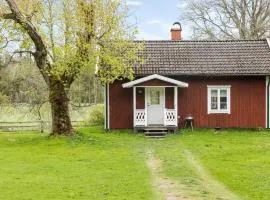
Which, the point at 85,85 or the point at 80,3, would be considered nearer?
the point at 80,3

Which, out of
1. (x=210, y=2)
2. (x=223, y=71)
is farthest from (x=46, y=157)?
(x=210, y=2)

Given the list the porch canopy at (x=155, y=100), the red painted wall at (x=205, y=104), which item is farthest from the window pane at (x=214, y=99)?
the porch canopy at (x=155, y=100)

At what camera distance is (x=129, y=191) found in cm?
1338

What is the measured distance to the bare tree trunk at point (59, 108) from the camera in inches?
1003

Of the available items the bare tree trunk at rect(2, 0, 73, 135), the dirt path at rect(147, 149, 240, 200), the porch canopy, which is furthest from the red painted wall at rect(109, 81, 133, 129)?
the dirt path at rect(147, 149, 240, 200)

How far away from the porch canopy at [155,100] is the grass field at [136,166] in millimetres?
1345

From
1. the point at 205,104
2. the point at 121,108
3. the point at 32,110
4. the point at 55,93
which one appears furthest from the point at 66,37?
the point at 32,110

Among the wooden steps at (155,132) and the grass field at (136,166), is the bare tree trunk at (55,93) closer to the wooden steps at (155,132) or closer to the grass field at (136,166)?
the grass field at (136,166)

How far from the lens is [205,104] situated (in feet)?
97.0

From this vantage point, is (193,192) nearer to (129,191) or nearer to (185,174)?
(129,191)

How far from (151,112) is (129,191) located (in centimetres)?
1591

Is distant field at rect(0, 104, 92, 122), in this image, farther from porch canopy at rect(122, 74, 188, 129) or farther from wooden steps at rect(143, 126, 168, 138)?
wooden steps at rect(143, 126, 168, 138)

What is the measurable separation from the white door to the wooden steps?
910 mm

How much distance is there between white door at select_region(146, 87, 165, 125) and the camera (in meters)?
29.1
